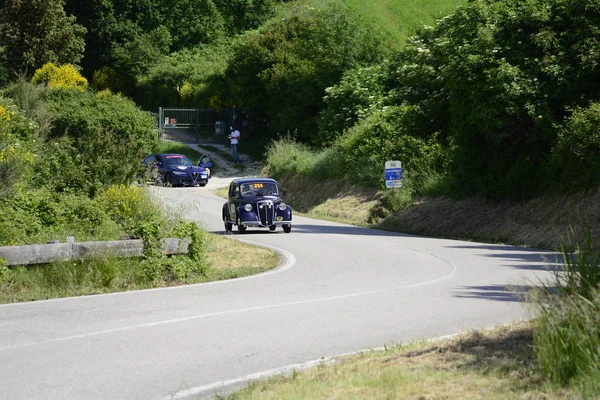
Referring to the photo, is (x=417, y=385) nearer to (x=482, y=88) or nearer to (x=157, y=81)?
(x=482, y=88)

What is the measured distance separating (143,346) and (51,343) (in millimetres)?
1002

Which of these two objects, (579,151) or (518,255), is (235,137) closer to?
(579,151)

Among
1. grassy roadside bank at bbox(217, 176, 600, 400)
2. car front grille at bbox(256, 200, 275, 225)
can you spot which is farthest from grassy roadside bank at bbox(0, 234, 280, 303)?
car front grille at bbox(256, 200, 275, 225)

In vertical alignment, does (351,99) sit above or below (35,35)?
below

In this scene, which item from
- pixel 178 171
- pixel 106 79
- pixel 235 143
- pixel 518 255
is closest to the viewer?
pixel 518 255

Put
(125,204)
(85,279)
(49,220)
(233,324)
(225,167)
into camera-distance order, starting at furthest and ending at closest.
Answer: (225,167)
(125,204)
(49,220)
(85,279)
(233,324)

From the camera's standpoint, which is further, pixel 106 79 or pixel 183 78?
pixel 106 79

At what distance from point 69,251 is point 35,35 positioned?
52949 mm

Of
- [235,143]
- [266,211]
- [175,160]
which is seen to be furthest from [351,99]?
[266,211]

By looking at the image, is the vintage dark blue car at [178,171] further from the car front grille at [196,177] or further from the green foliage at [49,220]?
the green foliage at [49,220]

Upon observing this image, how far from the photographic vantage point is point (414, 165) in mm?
35906

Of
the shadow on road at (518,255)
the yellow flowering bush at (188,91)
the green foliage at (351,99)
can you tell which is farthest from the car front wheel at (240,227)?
the yellow flowering bush at (188,91)

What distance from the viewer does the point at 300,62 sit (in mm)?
53188

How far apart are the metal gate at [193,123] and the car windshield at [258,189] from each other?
34.2 m
